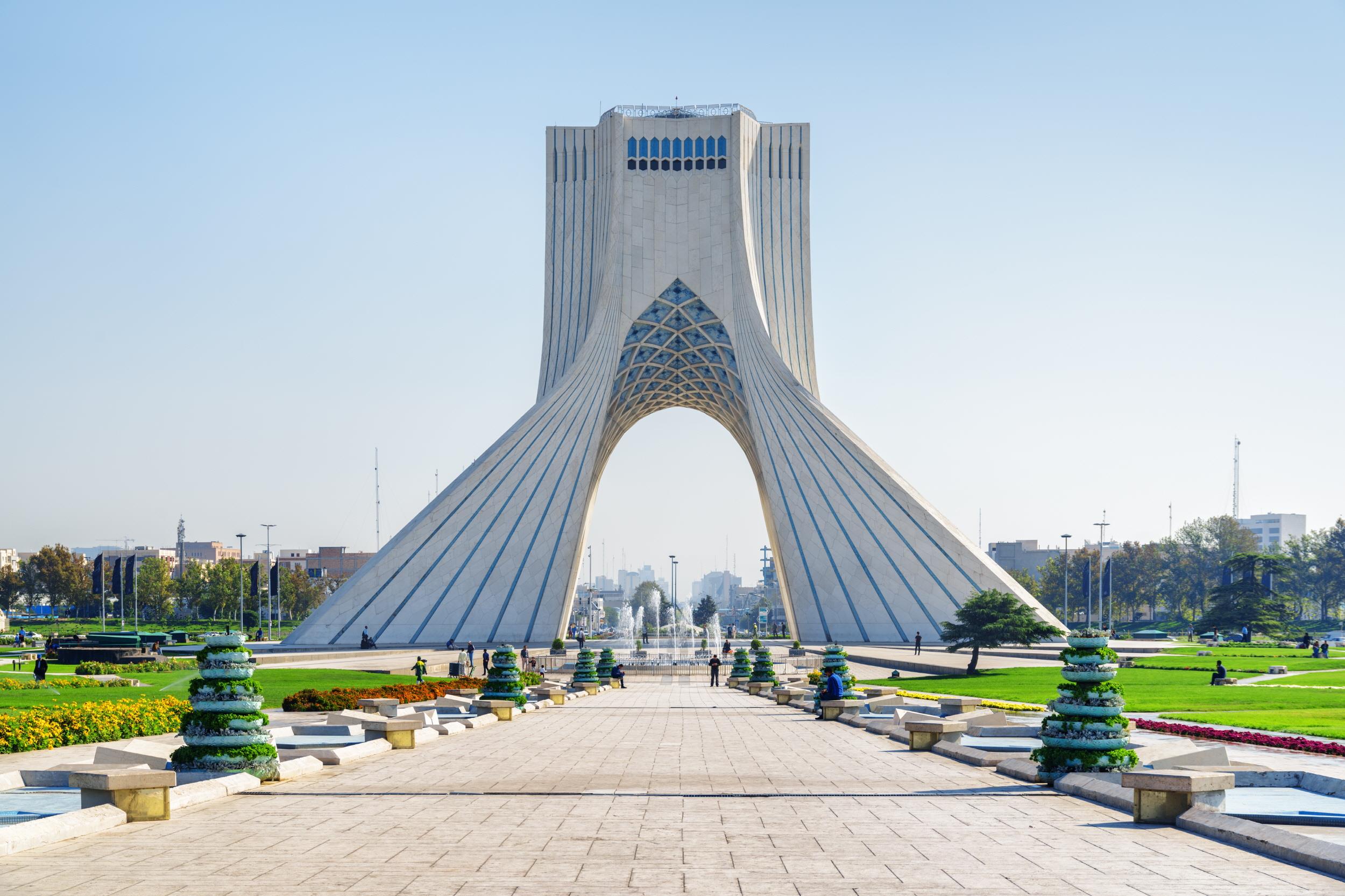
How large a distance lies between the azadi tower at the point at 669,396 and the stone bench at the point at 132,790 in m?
30.7

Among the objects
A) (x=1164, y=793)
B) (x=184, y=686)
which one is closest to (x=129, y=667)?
(x=184, y=686)

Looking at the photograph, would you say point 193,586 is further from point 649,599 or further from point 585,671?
point 649,599

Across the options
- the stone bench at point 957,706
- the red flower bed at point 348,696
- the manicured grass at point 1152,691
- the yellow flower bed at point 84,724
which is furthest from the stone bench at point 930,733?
the red flower bed at point 348,696

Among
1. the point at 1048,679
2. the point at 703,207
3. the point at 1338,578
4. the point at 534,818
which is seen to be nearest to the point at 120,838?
the point at 534,818

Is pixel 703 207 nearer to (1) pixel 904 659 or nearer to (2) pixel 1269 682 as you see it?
(1) pixel 904 659

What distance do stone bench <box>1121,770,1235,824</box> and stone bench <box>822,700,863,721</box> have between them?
983 centimetres

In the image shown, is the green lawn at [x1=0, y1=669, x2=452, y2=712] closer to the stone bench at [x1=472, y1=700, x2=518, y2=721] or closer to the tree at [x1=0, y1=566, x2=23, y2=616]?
the stone bench at [x1=472, y1=700, x2=518, y2=721]

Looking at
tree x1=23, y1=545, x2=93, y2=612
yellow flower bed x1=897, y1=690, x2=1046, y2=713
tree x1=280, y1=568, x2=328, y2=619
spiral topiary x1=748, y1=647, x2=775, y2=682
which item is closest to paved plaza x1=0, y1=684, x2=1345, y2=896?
yellow flower bed x1=897, y1=690, x2=1046, y2=713

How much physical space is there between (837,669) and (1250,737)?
21.9 ft

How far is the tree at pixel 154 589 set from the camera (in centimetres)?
7738

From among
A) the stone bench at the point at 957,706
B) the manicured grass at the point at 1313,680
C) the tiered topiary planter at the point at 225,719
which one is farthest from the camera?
the manicured grass at the point at 1313,680

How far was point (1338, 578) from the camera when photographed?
82.9m

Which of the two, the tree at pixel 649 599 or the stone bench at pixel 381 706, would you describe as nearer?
the stone bench at pixel 381 706

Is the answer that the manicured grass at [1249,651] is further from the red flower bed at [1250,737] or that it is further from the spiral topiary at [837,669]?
the red flower bed at [1250,737]
